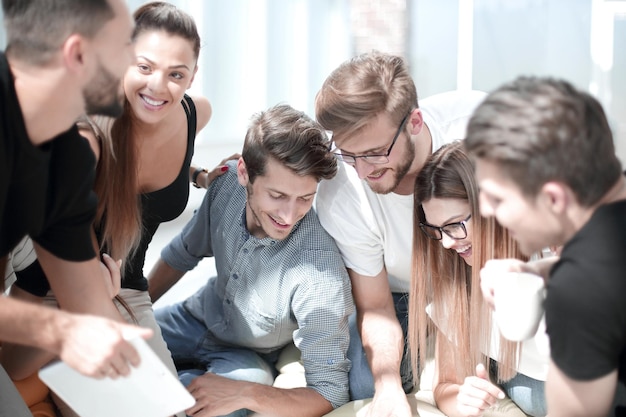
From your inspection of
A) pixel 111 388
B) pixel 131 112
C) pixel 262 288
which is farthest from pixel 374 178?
pixel 111 388

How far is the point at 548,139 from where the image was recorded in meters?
1.20

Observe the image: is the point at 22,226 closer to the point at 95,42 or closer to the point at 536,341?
the point at 95,42

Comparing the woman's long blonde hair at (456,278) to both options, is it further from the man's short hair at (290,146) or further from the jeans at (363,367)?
the man's short hair at (290,146)

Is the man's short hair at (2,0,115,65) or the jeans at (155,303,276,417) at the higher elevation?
the man's short hair at (2,0,115,65)

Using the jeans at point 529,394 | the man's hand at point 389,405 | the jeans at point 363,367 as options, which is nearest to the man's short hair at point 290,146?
the jeans at point 363,367

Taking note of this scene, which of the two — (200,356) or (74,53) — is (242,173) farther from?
(74,53)

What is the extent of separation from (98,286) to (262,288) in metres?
0.74

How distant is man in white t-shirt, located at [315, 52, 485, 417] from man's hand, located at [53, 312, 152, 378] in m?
0.97

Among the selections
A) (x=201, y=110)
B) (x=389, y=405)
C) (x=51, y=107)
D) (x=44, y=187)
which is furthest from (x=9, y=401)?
(x=201, y=110)

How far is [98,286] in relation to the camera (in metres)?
1.72

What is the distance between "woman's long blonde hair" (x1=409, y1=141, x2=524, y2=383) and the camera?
1.98 meters

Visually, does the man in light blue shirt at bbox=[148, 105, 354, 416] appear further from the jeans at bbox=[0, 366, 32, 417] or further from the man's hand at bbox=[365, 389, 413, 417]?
the jeans at bbox=[0, 366, 32, 417]

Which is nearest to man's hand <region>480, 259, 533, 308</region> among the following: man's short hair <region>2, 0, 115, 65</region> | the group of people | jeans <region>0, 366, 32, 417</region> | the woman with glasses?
the group of people

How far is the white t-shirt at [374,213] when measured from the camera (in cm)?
233
